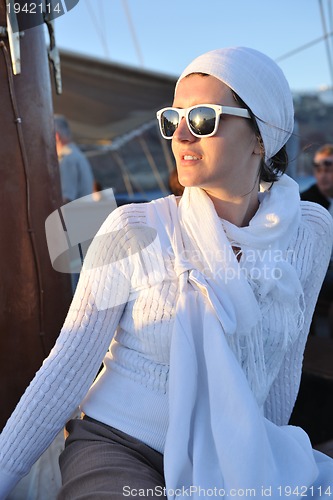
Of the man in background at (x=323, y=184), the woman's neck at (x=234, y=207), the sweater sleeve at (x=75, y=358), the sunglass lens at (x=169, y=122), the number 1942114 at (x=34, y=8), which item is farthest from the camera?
the man in background at (x=323, y=184)

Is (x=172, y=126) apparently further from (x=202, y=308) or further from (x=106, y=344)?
(x=106, y=344)

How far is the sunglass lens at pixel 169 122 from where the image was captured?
5.16ft

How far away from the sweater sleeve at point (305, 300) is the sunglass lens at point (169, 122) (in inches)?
21.9

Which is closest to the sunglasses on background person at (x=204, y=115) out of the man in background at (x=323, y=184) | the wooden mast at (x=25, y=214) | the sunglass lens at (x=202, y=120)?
the sunglass lens at (x=202, y=120)

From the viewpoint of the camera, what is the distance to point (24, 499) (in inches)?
64.0

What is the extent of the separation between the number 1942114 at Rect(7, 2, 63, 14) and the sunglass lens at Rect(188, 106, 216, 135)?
0.80 meters

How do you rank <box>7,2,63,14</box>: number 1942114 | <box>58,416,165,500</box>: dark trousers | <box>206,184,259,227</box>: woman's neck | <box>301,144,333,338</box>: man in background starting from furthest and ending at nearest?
1. <box>301,144,333,338</box>: man in background
2. <box>7,2,63,14</box>: number 1942114
3. <box>206,184,259,227</box>: woman's neck
4. <box>58,416,165,500</box>: dark trousers

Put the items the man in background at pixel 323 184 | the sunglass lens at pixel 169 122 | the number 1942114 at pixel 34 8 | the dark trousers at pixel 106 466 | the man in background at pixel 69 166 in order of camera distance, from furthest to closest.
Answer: the man in background at pixel 69 166, the man in background at pixel 323 184, the number 1942114 at pixel 34 8, the sunglass lens at pixel 169 122, the dark trousers at pixel 106 466

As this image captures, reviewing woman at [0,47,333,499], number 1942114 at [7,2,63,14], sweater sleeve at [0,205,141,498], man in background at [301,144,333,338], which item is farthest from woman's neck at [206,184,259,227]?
man in background at [301,144,333,338]

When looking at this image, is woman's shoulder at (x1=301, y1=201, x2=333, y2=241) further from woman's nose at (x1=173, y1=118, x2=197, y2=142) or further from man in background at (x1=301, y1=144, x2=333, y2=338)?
man in background at (x1=301, y1=144, x2=333, y2=338)

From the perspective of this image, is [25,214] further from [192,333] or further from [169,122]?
[192,333]

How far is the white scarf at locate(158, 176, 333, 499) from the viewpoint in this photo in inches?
50.9

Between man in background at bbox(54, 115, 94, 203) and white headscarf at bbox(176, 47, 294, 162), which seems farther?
man in background at bbox(54, 115, 94, 203)

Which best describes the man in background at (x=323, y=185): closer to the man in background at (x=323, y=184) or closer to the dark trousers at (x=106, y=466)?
the man in background at (x=323, y=184)
